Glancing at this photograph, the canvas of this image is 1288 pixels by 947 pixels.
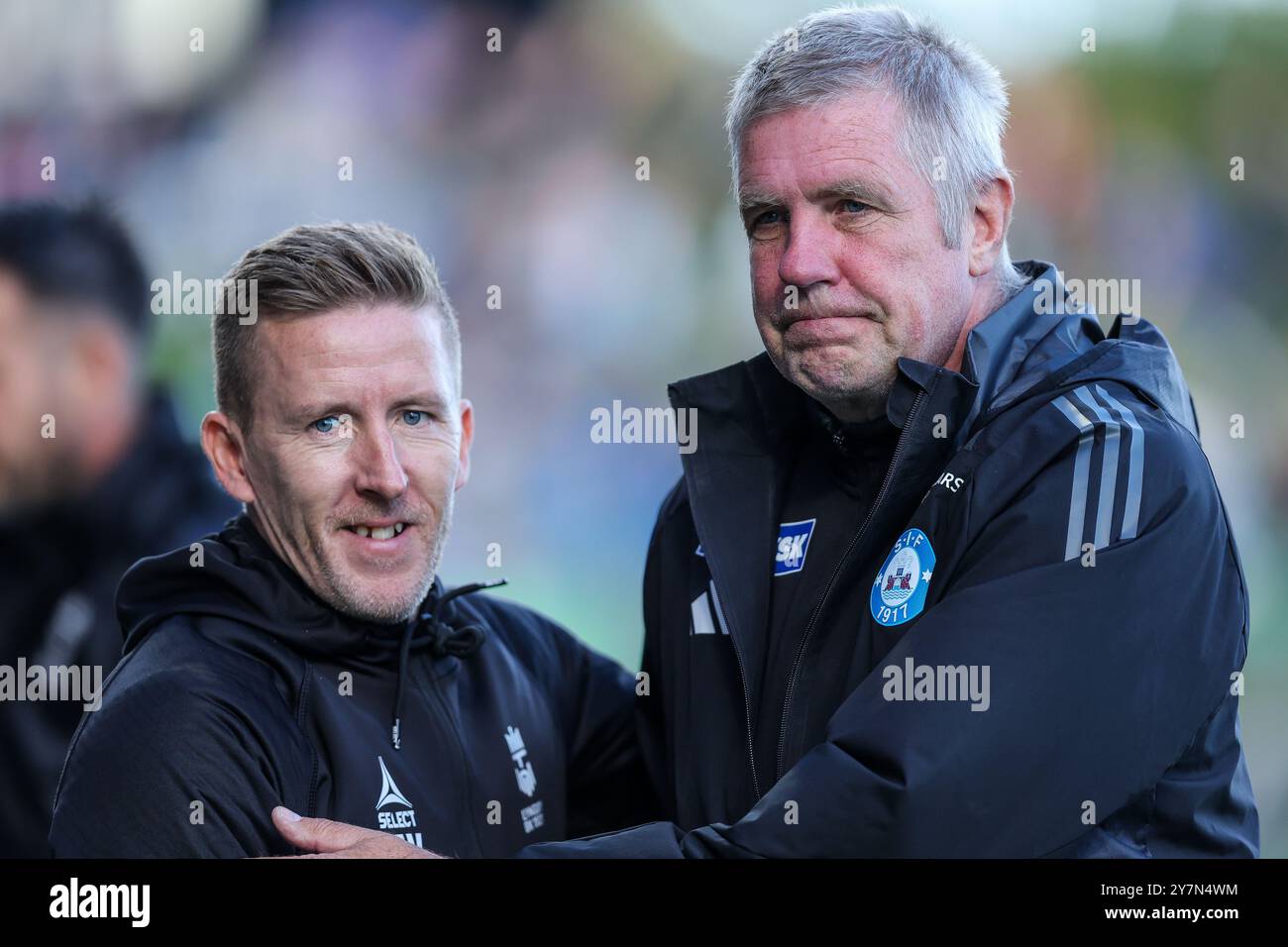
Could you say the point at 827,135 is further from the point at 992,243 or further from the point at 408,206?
the point at 408,206

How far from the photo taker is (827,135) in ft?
7.32

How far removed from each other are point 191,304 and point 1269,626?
454 centimetres

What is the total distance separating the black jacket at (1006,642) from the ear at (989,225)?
10 centimetres

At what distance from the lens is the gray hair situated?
2.27 meters

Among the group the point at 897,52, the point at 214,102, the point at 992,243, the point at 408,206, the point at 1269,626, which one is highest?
the point at 214,102

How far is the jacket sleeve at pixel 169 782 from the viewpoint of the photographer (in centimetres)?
202

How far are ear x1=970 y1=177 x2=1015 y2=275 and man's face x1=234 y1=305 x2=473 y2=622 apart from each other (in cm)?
92

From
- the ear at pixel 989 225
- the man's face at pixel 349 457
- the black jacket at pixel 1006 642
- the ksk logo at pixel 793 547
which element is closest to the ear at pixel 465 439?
the man's face at pixel 349 457

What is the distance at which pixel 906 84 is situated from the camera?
2.28m

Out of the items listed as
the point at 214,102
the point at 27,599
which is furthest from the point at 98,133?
the point at 27,599

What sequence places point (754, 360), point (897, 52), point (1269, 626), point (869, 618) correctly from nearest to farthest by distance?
point (869, 618) → point (897, 52) → point (754, 360) → point (1269, 626)

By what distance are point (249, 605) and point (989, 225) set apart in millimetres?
1349

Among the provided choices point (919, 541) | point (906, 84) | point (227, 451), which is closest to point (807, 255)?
point (906, 84)

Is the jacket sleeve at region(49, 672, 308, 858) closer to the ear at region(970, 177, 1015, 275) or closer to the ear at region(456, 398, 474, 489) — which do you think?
the ear at region(456, 398, 474, 489)
